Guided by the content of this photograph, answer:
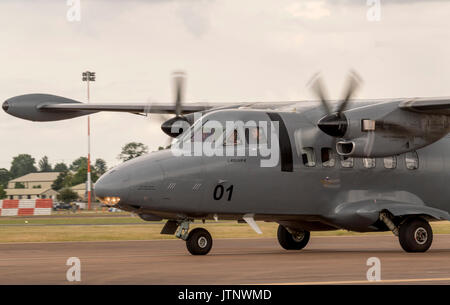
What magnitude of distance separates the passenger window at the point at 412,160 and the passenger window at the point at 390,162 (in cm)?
45

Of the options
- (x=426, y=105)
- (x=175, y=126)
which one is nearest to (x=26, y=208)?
(x=175, y=126)

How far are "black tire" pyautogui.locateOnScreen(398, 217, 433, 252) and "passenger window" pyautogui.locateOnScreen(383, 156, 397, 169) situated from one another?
1790 millimetres

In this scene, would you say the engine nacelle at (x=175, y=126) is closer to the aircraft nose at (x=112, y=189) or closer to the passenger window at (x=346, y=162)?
the aircraft nose at (x=112, y=189)

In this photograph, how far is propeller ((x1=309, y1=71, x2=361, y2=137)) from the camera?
19781 mm

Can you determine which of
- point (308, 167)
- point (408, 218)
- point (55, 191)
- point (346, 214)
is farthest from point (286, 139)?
point (55, 191)

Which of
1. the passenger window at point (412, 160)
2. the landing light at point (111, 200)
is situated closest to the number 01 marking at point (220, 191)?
the landing light at point (111, 200)

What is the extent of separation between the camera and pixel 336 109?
2111 centimetres

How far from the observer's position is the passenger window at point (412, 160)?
22.2 meters

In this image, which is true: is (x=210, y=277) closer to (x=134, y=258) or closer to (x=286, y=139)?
(x=134, y=258)

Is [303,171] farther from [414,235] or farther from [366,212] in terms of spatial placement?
[414,235]

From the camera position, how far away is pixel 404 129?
20609 millimetres

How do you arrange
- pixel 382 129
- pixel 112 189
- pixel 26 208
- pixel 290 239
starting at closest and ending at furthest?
1. pixel 112 189
2. pixel 382 129
3. pixel 290 239
4. pixel 26 208

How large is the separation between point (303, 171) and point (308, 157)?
41 cm

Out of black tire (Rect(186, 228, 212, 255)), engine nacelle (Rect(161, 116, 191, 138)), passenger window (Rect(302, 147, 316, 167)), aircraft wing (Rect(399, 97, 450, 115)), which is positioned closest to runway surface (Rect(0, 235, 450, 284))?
black tire (Rect(186, 228, 212, 255))
